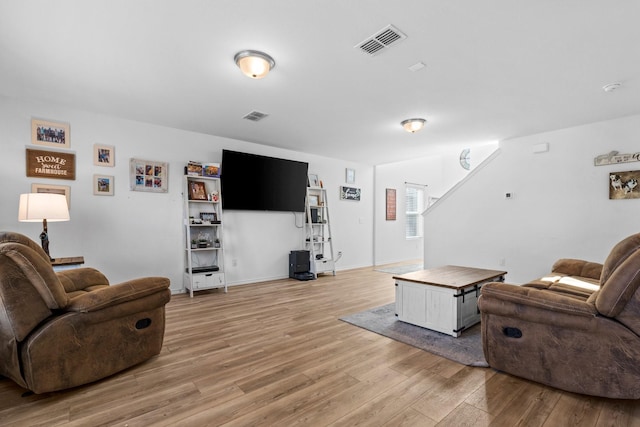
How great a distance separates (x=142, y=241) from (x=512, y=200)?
5.73m

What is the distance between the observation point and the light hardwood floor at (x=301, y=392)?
1.70m

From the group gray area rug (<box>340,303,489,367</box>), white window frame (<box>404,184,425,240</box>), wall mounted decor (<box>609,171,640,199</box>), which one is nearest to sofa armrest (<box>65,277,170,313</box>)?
gray area rug (<box>340,303,489,367</box>)

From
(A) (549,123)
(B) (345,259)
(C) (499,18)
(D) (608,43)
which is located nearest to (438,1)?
(C) (499,18)

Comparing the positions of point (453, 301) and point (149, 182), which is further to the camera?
point (149, 182)

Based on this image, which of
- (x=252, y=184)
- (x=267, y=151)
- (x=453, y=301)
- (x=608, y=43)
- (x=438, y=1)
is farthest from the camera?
(x=267, y=151)

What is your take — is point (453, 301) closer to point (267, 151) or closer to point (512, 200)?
point (512, 200)

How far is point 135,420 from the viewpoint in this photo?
1.69 meters

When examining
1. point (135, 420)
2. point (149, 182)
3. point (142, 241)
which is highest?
point (149, 182)

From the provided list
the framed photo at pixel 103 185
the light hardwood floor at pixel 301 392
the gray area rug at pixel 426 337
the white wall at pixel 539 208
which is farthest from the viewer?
the white wall at pixel 539 208

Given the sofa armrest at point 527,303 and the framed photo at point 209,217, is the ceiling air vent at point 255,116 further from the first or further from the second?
the sofa armrest at point 527,303

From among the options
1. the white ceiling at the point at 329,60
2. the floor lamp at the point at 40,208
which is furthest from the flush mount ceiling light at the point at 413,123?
the floor lamp at the point at 40,208

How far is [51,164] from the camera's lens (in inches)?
144

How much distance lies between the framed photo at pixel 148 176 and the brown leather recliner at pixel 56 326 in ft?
7.14

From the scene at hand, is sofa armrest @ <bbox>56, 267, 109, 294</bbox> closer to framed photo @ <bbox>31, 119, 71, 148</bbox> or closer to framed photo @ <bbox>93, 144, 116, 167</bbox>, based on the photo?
framed photo @ <bbox>93, 144, 116, 167</bbox>
